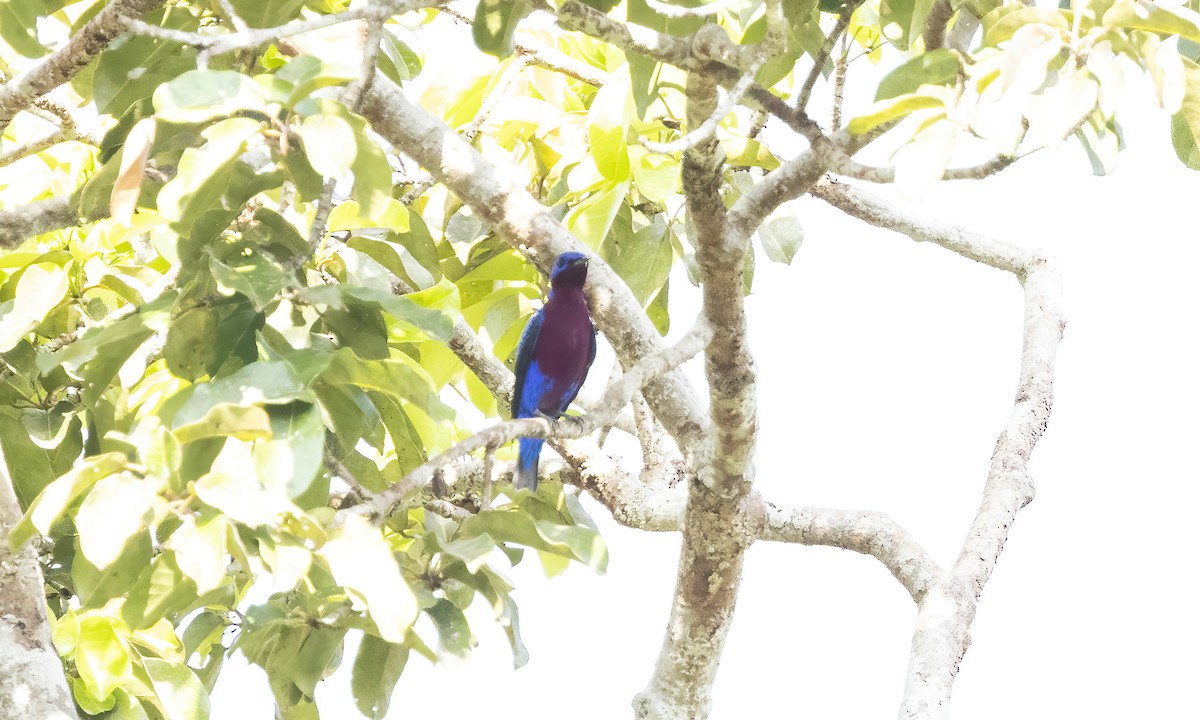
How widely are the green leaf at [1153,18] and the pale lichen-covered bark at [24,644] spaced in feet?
6.96

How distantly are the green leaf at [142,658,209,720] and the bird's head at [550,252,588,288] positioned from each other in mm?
1281

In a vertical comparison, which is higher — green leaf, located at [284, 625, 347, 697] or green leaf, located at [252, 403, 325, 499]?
green leaf, located at [252, 403, 325, 499]

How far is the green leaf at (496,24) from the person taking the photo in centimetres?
236

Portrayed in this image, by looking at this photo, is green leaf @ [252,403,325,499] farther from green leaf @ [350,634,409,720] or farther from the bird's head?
the bird's head

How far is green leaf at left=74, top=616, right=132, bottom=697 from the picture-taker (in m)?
2.40

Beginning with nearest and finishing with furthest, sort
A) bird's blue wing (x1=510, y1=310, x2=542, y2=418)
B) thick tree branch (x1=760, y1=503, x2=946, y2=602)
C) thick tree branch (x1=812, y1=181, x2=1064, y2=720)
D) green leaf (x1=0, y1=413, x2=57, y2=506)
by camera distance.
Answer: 1. green leaf (x1=0, y1=413, x2=57, y2=506)
2. thick tree branch (x1=812, y1=181, x2=1064, y2=720)
3. thick tree branch (x1=760, y1=503, x2=946, y2=602)
4. bird's blue wing (x1=510, y1=310, x2=542, y2=418)

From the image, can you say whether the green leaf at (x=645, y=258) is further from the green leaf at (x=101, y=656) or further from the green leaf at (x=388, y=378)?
the green leaf at (x=101, y=656)

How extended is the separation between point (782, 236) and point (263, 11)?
1.74 metres

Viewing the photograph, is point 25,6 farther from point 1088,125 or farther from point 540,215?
point 1088,125

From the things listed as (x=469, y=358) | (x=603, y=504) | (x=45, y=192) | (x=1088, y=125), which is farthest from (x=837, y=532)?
(x=45, y=192)

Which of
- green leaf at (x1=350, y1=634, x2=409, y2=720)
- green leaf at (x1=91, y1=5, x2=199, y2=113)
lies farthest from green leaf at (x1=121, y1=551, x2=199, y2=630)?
green leaf at (x1=91, y1=5, x2=199, y2=113)

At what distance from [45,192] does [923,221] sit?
2.79 meters

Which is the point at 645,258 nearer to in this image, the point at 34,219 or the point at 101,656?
Answer: the point at 34,219

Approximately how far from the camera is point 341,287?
201 centimetres
